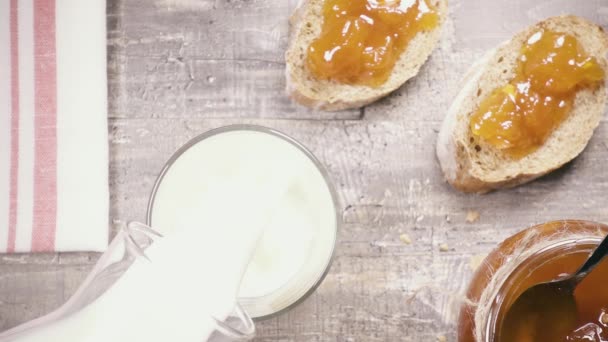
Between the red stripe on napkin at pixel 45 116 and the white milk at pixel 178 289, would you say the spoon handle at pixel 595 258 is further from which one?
the red stripe on napkin at pixel 45 116

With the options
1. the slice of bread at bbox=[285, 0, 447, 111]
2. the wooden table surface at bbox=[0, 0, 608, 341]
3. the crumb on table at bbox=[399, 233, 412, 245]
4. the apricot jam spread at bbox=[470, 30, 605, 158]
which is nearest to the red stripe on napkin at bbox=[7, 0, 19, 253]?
the wooden table surface at bbox=[0, 0, 608, 341]

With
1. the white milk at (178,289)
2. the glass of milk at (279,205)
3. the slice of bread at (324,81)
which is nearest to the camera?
the white milk at (178,289)

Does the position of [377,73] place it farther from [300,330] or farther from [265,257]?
[300,330]

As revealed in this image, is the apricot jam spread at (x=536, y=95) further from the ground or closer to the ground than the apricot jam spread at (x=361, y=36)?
closer to the ground

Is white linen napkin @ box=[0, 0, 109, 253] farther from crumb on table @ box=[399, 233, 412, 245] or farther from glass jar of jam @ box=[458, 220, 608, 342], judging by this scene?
glass jar of jam @ box=[458, 220, 608, 342]

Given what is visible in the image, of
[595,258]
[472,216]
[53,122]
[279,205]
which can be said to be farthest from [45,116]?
[595,258]

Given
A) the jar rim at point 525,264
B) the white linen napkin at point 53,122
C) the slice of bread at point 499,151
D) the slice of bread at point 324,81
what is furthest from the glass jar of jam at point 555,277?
the white linen napkin at point 53,122
